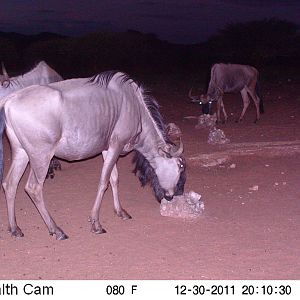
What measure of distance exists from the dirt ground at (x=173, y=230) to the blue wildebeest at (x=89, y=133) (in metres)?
0.31

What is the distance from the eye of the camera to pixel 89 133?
5.77 metres

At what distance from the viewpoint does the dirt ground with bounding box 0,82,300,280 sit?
484 centimetres

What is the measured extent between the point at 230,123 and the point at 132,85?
23.5ft

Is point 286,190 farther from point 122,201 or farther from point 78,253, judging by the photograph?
point 78,253

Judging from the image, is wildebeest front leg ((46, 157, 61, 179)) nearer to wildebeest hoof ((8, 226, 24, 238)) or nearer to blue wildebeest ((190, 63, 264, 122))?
wildebeest hoof ((8, 226, 24, 238))

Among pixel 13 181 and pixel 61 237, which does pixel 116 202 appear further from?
pixel 13 181

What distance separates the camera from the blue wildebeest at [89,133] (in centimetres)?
540

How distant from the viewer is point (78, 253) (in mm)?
5270

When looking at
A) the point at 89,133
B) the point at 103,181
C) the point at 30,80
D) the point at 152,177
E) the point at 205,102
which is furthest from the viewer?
the point at 205,102

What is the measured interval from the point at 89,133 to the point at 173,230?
1.39 metres

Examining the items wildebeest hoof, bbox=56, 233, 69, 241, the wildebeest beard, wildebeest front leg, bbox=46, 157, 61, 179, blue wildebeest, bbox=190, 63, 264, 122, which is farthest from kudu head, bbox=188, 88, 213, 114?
wildebeest hoof, bbox=56, 233, 69, 241

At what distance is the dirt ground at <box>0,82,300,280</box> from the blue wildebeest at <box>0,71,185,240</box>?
0.31m

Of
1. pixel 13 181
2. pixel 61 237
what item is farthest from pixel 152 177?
pixel 13 181

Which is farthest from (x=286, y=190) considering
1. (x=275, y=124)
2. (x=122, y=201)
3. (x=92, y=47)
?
(x=92, y=47)
